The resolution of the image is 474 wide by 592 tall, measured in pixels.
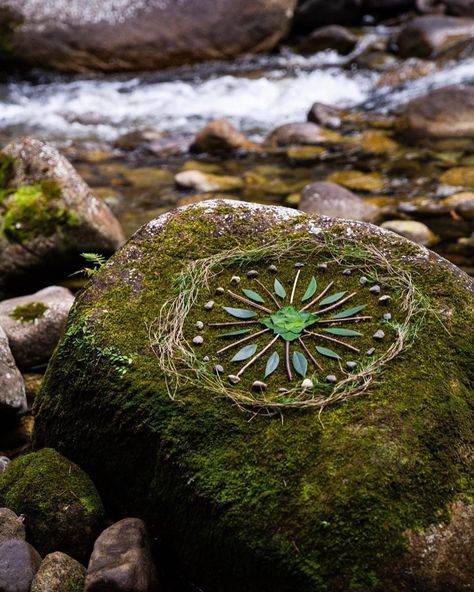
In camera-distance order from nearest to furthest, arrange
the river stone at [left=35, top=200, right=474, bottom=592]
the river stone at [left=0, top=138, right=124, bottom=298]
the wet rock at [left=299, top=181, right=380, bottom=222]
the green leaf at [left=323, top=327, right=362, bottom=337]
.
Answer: the river stone at [left=35, top=200, right=474, bottom=592]
the green leaf at [left=323, top=327, right=362, bottom=337]
the river stone at [left=0, top=138, right=124, bottom=298]
the wet rock at [left=299, top=181, right=380, bottom=222]

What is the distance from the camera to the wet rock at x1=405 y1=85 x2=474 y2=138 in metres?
8.52

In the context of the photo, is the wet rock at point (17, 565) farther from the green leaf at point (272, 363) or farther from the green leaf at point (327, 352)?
the green leaf at point (327, 352)

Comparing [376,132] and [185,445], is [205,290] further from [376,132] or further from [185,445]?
[376,132]

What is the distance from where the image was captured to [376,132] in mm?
9008

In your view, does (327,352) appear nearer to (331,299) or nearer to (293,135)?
(331,299)

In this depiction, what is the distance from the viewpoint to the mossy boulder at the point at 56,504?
2730mm

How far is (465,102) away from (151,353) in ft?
22.9

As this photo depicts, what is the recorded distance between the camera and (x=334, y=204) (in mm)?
6410

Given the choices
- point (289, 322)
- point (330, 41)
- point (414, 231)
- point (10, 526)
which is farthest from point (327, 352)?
point (330, 41)

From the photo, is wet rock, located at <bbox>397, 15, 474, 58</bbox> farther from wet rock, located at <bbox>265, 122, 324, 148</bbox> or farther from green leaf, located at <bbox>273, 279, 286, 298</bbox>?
green leaf, located at <bbox>273, 279, 286, 298</bbox>

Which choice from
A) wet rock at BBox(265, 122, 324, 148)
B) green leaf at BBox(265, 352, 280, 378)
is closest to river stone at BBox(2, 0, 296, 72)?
wet rock at BBox(265, 122, 324, 148)

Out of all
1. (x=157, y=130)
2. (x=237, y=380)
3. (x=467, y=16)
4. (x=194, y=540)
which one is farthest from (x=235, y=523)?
(x=467, y=16)

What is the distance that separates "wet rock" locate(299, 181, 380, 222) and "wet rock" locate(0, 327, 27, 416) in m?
3.33

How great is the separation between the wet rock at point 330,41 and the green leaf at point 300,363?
11.3 meters
